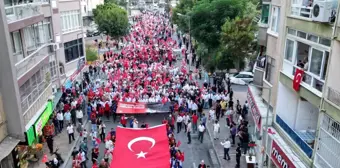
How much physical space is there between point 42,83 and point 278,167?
1399 centimetres

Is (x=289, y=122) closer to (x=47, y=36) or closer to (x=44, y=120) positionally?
(x=44, y=120)

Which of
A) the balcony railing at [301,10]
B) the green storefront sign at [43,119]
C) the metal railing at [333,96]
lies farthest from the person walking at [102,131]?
the metal railing at [333,96]

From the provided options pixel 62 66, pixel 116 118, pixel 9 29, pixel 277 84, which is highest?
pixel 9 29

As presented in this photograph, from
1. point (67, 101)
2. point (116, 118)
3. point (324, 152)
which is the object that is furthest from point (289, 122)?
point (67, 101)

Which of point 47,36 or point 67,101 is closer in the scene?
point 67,101

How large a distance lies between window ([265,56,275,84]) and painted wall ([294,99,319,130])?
276cm

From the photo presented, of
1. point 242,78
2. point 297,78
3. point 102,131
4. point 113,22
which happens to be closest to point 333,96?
point 297,78

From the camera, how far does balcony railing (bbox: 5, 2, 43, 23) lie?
18.0m

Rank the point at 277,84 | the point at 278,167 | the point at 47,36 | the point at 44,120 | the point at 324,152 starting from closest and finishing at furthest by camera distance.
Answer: the point at 324,152 < the point at 278,167 < the point at 277,84 < the point at 44,120 < the point at 47,36

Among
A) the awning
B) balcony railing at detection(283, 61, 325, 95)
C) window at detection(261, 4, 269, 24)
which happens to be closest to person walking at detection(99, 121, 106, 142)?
the awning

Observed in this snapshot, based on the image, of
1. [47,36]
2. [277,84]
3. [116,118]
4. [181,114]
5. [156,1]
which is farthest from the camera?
[156,1]

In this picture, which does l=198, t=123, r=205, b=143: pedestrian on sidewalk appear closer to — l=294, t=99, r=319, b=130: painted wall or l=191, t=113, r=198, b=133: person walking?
l=191, t=113, r=198, b=133: person walking

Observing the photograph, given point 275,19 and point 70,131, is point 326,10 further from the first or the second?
point 70,131

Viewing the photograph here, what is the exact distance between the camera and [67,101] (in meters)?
25.7
